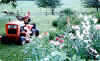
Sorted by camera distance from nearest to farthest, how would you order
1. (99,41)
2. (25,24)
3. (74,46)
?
Answer: (74,46)
(99,41)
(25,24)

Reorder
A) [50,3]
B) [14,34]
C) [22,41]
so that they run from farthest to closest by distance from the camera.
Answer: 1. [50,3]
2. [14,34]
3. [22,41]

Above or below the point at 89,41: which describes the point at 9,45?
→ below

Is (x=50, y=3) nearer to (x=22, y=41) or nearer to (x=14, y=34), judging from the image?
(x=14, y=34)

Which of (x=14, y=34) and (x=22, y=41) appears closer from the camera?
(x=22, y=41)

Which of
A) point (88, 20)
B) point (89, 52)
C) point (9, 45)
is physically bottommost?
point (9, 45)

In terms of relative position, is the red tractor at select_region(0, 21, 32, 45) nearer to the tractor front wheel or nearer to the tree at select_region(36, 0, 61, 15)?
the tractor front wheel

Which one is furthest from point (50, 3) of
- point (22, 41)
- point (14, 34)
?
point (22, 41)

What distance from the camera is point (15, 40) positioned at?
7602 millimetres

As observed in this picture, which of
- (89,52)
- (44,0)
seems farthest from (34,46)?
(44,0)

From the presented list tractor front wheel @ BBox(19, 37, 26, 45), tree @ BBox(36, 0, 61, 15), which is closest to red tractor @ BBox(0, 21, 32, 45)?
tractor front wheel @ BBox(19, 37, 26, 45)

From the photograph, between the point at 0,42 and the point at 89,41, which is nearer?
the point at 89,41

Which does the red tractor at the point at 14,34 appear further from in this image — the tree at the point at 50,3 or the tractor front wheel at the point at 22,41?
the tree at the point at 50,3

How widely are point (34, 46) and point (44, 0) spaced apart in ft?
52.0

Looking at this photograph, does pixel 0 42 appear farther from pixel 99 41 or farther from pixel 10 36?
pixel 99 41
